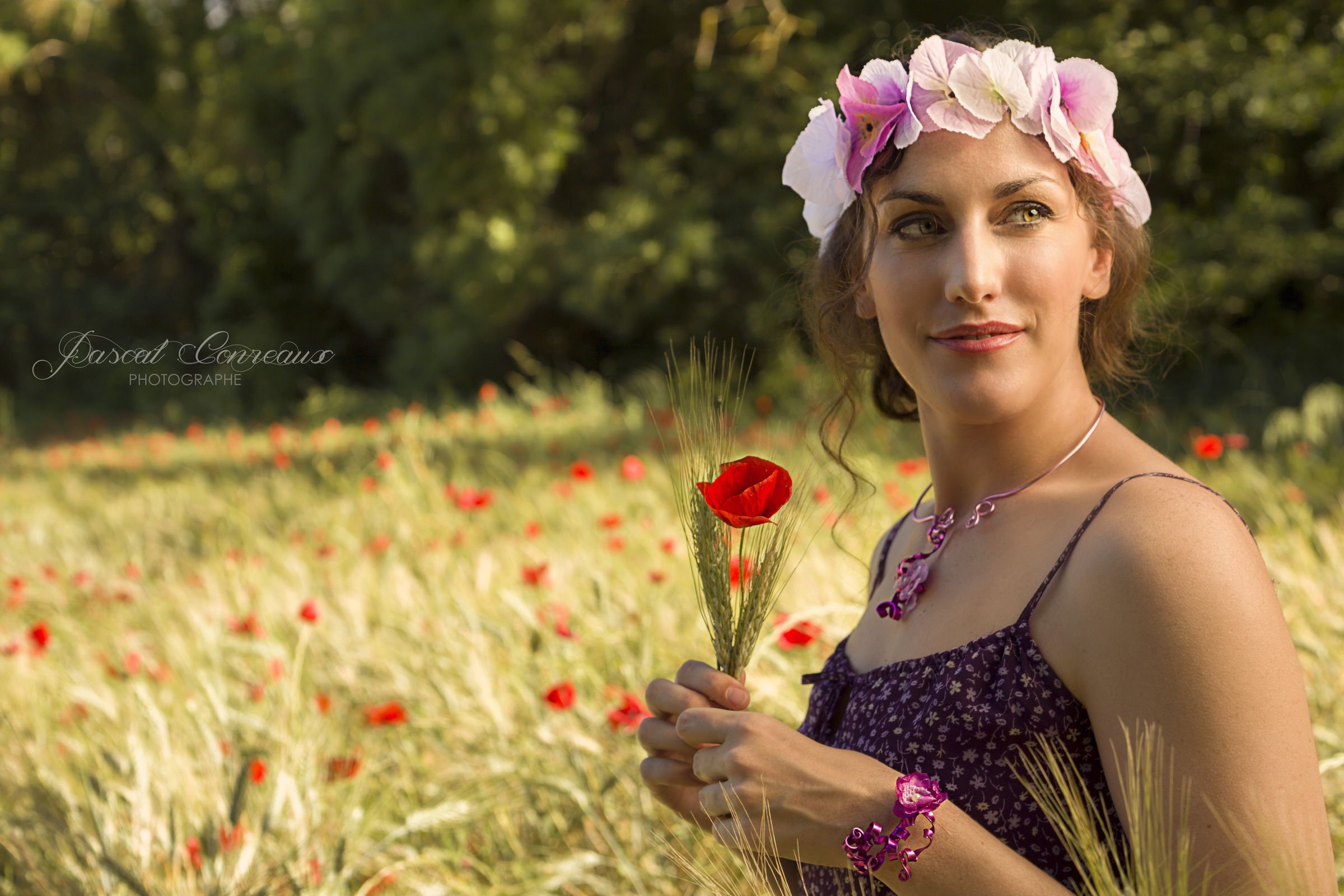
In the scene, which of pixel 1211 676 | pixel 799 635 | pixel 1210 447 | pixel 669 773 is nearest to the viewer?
pixel 1211 676

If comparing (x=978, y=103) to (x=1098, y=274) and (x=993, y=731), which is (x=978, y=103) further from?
(x=993, y=731)

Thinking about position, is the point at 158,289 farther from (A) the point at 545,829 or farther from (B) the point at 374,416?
(A) the point at 545,829

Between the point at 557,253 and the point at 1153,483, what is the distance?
10.7 meters

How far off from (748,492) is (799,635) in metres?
0.96

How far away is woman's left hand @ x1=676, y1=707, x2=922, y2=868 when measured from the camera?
105 centimetres

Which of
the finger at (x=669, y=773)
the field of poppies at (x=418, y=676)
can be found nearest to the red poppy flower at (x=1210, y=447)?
the field of poppies at (x=418, y=676)

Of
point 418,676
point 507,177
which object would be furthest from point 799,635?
point 507,177

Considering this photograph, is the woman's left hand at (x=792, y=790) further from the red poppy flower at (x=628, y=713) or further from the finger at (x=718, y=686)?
the red poppy flower at (x=628, y=713)

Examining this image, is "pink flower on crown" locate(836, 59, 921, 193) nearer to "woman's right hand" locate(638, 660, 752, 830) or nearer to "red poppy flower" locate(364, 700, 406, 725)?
"woman's right hand" locate(638, 660, 752, 830)

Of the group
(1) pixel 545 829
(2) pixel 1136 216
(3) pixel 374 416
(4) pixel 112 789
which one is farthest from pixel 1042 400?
(3) pixel 374 416

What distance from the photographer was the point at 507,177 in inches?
451

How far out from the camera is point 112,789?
2.21 metres

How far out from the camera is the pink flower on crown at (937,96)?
122cm

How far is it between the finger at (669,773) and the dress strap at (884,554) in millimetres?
430
